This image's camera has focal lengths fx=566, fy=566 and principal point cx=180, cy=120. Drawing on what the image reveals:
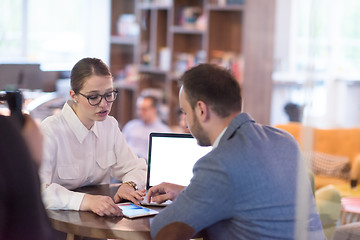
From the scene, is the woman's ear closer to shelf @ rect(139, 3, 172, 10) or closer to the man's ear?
the man's ear

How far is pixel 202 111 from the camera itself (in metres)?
1.82

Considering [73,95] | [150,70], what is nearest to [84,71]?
[73,95]

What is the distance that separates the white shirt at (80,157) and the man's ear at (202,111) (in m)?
0.60

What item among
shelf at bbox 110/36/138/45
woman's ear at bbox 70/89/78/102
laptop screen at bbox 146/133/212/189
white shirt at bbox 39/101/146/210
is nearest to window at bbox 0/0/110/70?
shelf at bbox 110/36/138/45

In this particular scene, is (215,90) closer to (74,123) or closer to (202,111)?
(202,111)

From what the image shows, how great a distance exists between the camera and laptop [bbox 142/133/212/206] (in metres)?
2.29

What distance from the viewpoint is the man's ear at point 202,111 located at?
182cm

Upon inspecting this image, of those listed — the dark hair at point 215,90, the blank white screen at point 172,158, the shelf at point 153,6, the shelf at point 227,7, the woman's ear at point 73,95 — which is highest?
the shelf at point 153,6

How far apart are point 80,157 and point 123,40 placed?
5.46 meters

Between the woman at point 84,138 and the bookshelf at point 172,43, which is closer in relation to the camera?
the woman at point 84,138

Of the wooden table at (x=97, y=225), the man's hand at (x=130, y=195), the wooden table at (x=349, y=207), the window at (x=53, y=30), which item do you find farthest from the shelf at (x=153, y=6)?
the wooden table at (x=97, y=225)

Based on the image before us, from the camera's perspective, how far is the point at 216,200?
1657 millimetres

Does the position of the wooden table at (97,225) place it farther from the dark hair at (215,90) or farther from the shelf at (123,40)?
the shelf at (123,40)

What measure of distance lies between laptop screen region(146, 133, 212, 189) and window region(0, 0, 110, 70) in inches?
194
